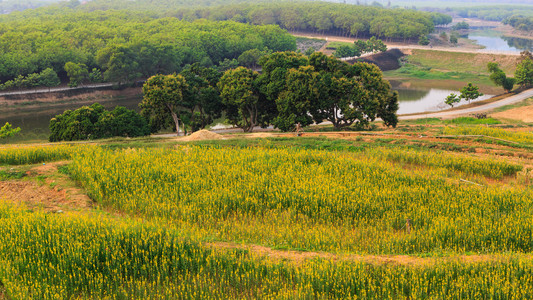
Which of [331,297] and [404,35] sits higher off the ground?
[404,35]

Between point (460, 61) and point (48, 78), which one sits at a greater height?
point (460, 61)

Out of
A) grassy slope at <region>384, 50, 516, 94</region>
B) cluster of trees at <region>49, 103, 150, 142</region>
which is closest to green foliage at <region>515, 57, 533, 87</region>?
grassy slope at <region>384, 50, 516, 94</region>

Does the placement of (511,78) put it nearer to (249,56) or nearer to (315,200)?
(249,56)

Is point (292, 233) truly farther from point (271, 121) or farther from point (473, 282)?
point (271, 121)

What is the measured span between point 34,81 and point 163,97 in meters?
39.1

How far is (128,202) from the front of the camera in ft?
67.2

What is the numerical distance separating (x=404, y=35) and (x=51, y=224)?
433 ft

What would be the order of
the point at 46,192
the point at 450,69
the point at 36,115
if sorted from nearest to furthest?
the point at 46,192
the point at 36,115
the point at 450,69

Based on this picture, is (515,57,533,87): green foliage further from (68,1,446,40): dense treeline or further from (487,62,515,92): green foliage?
(68,1,446,40): dense treeline

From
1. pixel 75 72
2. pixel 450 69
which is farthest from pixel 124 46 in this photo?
pixel 450 69

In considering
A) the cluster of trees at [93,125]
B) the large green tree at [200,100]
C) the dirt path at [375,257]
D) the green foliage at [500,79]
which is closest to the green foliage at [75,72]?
the large green tree at [200,100]

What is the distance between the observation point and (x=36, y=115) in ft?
219

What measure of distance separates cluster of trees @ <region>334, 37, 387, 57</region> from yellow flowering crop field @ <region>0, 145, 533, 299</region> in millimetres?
85313

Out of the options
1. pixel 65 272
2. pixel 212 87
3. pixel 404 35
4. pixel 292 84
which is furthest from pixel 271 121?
pixel 404 35
